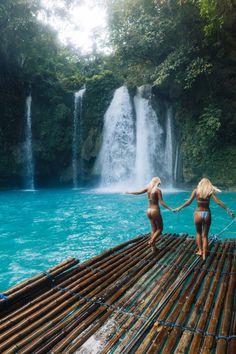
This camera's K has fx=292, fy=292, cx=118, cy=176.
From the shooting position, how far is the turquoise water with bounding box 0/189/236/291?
23.0ft

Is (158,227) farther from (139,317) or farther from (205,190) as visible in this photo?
(139,317)

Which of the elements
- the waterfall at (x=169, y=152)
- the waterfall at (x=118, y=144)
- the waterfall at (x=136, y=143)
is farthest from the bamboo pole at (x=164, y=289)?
the waterfall at (x=118, y=144)

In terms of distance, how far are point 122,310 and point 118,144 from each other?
1944cm

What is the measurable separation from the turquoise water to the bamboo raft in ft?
6.63

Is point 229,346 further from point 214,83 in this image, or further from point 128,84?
point 128,84

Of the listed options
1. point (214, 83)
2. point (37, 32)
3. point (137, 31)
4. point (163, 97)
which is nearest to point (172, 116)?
point (163, 97)

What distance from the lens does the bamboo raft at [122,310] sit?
2.96 metres

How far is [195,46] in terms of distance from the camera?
738 inches

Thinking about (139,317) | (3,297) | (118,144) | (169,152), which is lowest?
(139,317)

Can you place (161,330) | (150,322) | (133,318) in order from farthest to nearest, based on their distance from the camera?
(133,318), (150,322), (161,330)

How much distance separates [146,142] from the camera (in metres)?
22.0

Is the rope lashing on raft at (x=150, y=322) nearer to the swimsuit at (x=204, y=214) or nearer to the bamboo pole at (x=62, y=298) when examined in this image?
the bamboo pole at (x=62, y=298)

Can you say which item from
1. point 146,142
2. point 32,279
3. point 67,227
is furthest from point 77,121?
point 32,279

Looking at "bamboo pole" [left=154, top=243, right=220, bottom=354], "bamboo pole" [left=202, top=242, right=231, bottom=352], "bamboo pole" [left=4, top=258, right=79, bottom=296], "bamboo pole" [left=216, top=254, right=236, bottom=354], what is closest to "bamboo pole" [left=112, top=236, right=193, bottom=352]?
"bamboo pole" [left=154, top=243, right=220, bottom=354]
